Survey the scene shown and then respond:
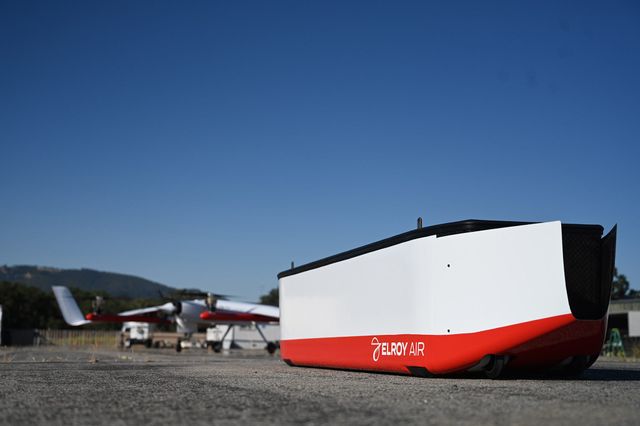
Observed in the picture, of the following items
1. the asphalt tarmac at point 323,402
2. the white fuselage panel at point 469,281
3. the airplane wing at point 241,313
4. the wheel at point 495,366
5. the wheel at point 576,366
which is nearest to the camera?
the asphalt tarmac at point 323,402

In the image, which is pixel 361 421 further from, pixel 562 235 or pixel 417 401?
pixel 562 235

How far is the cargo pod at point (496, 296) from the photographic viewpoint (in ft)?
33.9

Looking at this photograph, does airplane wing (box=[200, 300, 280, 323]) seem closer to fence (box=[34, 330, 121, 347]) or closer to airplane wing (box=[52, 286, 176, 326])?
airplane wing (box=[52, 286, 176, 326])

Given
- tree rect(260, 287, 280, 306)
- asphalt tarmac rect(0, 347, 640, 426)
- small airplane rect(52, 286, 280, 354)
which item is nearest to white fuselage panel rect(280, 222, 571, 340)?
asphalt tarmac rect(0, 347, 640, 426)

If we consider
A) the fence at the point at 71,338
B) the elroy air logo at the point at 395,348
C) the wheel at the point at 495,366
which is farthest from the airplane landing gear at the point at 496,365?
the fence at the point at 71,338

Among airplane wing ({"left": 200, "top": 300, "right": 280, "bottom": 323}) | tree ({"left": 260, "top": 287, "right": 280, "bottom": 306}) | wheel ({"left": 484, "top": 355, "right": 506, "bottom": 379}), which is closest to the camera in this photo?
wheel ({"left": 484, "top": 355, "right": 506, "bottom": 379})

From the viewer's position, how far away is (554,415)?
20.8 feet

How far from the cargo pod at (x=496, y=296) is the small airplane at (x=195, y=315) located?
1104 inches

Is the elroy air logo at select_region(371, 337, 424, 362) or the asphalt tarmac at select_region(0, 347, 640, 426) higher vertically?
the elroy air logo at select_region(371, 337, 424, 362)

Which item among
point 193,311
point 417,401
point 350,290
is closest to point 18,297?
Answer: point 193,311

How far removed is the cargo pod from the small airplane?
2805 cm

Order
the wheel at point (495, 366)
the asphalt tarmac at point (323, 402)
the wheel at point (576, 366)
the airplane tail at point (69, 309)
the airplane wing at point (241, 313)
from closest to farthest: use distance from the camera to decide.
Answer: the asphalt tarmac at point (323, 402) → the wheel at point (495, 366) → the wheel at point (576, 366) → the airplane wing at point (241, 313) → the airplane tail at point (69, 309)

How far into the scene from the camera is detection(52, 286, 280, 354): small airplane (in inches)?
1639

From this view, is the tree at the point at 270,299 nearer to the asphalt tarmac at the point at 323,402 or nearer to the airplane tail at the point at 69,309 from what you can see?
the airplane tail at the point at 69,309
